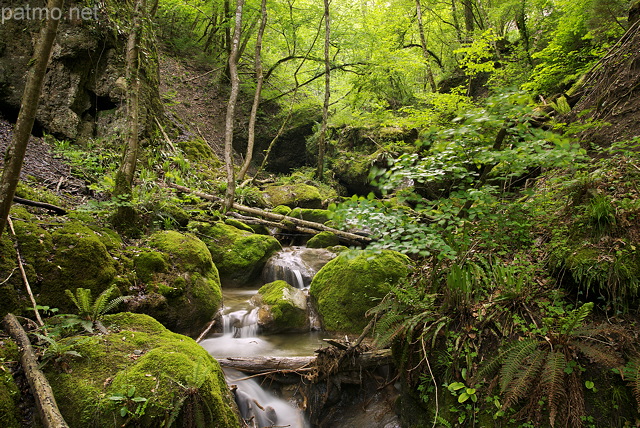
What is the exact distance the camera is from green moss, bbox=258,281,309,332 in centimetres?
641

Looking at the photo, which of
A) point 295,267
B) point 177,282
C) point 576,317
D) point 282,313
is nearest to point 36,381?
point 177,282

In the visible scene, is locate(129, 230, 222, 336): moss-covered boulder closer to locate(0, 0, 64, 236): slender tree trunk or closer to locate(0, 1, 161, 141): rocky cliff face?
locate(0, 0, 64, 236): slender tree trunk

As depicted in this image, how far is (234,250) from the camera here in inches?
328

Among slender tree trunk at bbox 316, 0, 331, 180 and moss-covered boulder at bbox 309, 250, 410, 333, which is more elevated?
slender tree trunk at bbox 316, 0, 331, 180

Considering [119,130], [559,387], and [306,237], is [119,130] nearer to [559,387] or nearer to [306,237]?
[306,237]

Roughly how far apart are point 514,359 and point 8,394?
4.06 m

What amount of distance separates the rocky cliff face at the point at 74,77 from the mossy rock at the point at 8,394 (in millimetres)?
7098

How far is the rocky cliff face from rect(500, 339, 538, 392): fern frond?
29.2 ft

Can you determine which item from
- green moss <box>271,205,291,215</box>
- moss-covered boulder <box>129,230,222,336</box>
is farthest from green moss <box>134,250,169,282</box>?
green moss <box>271,205,291,215</box>

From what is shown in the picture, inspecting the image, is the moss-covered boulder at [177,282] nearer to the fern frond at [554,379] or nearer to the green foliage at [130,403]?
the green foliage at [130,403]

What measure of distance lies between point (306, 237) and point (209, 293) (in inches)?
216

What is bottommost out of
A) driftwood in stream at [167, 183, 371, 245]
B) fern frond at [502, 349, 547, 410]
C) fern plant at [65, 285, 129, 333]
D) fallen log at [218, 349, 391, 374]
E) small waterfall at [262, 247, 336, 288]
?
fallen log at [218, 349, 391, 374]

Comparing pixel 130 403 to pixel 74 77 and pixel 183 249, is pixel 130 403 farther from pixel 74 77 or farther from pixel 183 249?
pixel 74 77

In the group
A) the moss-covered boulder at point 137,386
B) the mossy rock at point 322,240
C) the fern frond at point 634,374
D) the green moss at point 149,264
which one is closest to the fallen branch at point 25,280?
the moss-covered boulder at point 137,386
